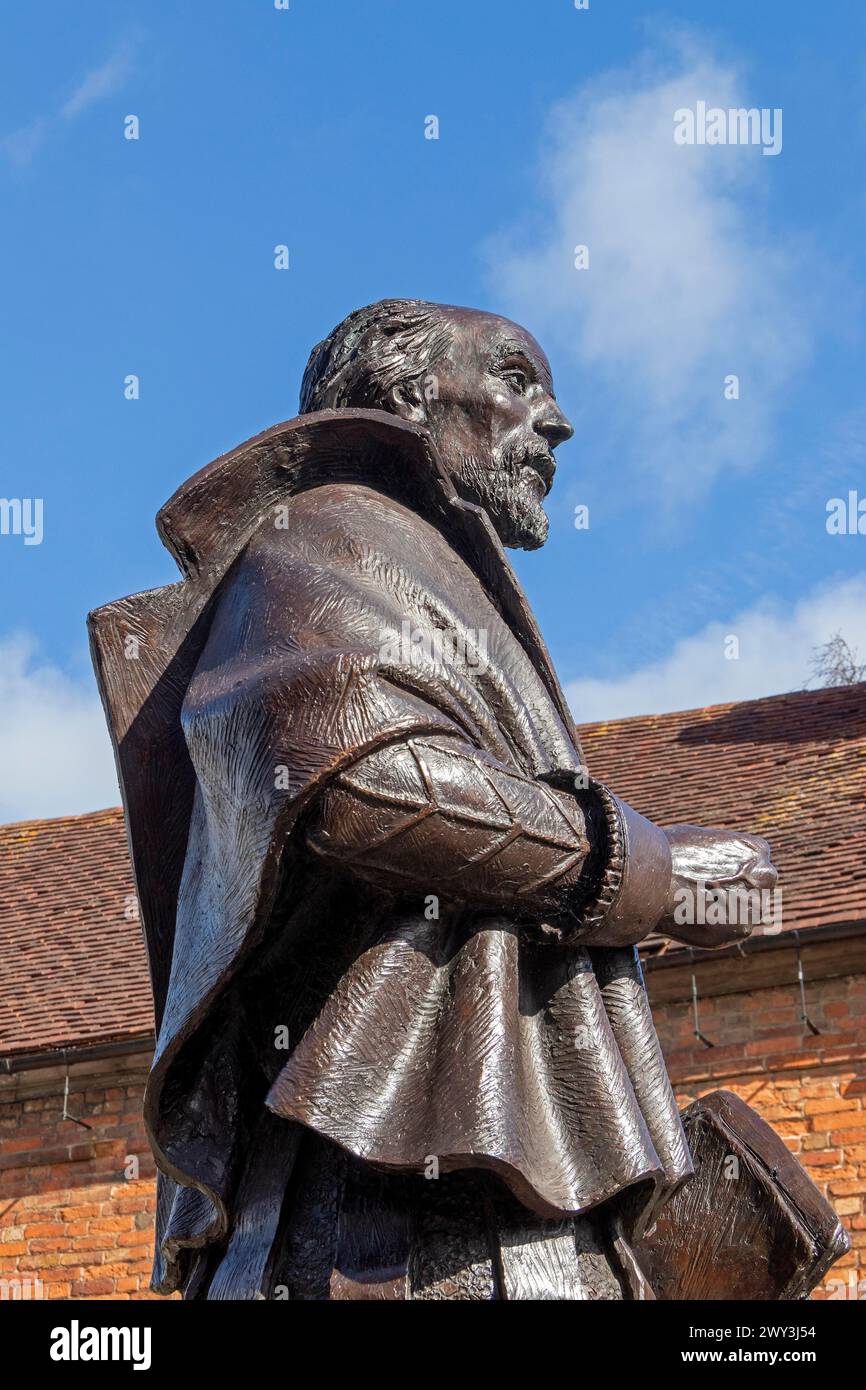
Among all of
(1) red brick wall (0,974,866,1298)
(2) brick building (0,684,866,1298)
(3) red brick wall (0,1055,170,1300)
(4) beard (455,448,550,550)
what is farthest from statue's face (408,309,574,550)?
(3) red brick wall (0,1055,170,1300)

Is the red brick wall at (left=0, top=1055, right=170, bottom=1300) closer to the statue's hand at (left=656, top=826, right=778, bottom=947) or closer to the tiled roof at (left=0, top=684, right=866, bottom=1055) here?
the tiled roof at (left=0, top=684, right=866, bottom=1055)

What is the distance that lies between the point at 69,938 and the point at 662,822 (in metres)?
5.40

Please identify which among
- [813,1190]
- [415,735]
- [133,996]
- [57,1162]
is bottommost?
[57,1162]

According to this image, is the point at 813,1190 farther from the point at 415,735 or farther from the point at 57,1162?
the point at 57,1162

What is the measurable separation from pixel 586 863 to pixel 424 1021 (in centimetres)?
32

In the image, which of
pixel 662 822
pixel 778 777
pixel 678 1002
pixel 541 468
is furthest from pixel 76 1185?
pixel 541 468

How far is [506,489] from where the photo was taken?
12.1 feet

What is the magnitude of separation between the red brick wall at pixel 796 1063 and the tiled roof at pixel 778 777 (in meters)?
0.85

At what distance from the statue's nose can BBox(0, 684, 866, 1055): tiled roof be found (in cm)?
1193

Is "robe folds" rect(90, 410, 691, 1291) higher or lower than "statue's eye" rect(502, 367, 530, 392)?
lower

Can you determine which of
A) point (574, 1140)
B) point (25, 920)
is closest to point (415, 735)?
point (574, 1140)

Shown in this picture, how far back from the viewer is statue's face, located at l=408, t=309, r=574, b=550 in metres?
3.70

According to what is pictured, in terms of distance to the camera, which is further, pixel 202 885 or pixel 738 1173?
pixel 738 1173

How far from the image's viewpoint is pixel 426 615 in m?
3.28
